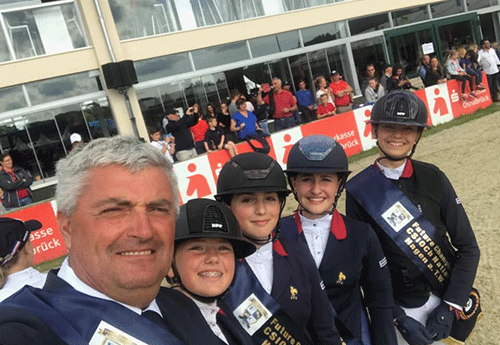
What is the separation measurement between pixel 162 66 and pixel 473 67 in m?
10.5

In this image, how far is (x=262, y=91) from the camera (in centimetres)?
1178

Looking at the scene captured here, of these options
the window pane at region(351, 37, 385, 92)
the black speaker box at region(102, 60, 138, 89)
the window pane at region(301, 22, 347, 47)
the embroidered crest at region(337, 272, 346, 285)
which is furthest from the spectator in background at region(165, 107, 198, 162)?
the window pane at region(351, 37, 385, 92)

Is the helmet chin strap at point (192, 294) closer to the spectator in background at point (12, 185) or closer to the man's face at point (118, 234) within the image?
the man's face at point (118, 234)

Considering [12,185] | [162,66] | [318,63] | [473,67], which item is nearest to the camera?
[12,185]

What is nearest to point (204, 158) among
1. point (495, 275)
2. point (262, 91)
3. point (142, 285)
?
point (262, 91)

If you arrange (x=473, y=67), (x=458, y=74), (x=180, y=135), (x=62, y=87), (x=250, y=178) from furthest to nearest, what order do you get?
(x=473, y=67)
(x=62, y=87)
(x=458, y=74)
(x=180, y=135)
(x=250, y=178)

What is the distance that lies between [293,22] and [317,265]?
1523 centimetres

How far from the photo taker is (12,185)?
27.2 ft

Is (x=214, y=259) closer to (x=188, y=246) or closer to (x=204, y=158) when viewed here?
(x=188, y=246)

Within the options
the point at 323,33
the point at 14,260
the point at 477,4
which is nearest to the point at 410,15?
the point at 477,4

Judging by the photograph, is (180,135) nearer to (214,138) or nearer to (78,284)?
(214,138)

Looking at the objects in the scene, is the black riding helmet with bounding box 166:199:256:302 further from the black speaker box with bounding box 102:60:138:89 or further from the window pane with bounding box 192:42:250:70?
the window pane with bounding box 192:42:250:70

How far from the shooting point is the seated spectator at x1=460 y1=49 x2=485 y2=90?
12.3m

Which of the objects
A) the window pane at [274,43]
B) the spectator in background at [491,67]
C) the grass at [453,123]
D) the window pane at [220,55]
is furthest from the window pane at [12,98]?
the spectator in background at [491,67]
